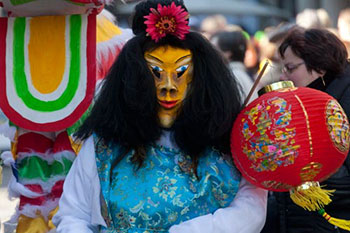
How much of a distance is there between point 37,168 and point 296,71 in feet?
5.30

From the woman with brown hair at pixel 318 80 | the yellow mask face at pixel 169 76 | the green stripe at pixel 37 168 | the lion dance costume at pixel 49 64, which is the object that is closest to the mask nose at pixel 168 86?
the yellow mask face at pixel 169 76

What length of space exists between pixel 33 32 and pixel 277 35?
189cm

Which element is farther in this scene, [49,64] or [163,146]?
[49,64]

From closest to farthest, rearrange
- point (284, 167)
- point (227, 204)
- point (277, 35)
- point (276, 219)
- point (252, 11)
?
point (284, 167)
point (227, 204)
point (276, 219)
point (277, 35)
point (252, 11)

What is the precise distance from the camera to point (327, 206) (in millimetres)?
3342

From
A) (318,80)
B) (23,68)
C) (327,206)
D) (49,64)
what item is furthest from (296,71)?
(23,68)

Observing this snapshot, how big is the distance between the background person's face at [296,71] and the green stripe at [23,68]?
1163mm

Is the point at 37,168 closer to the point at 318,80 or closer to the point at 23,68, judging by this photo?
the point at 23,68

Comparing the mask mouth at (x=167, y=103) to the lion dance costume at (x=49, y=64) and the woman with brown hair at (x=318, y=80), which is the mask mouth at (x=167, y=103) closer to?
the woman with brown hair at (x=318, y=80)

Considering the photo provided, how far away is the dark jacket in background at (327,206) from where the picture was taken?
129 inches

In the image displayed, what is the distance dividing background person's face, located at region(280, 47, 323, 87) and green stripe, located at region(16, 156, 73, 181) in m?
1.41

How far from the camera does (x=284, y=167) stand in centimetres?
258

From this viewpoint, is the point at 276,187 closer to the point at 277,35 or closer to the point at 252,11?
the point at 277,35

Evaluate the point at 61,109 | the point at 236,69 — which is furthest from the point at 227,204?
the point at 236,69
